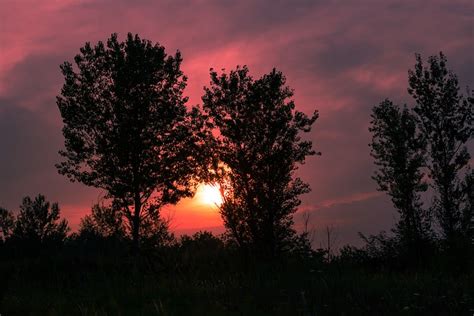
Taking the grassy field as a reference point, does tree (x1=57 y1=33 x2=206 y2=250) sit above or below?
above

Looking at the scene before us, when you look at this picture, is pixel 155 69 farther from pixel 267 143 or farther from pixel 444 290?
pixel 444 290

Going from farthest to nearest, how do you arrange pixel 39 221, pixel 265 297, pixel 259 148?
pixel 39 221 → pixel 259 148 → pixel 265 297

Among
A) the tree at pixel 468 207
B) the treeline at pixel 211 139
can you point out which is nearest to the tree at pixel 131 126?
the treeline at pixel 211 139

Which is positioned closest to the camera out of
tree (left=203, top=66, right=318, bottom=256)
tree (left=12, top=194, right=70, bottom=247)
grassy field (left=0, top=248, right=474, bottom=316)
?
grassy field (left=0, top=248, right=474, bottom=316)

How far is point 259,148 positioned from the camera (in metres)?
35.5

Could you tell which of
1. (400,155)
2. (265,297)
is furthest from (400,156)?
(265,297)

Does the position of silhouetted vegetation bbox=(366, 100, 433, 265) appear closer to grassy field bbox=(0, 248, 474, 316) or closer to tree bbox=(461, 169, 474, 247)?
tree bbox=(461, 169, 474, 247)

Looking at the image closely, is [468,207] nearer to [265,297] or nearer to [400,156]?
[400,156]

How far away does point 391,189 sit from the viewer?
38844mm

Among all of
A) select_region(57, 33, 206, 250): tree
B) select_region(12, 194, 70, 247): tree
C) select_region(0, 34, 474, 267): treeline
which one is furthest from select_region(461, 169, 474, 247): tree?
select_region(12, 194, 70, 247): tree

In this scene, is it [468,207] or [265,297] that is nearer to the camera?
[265,297]

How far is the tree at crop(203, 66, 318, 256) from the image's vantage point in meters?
33.2

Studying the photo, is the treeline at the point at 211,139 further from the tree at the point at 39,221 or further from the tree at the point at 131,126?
the tree at the point at 39,221

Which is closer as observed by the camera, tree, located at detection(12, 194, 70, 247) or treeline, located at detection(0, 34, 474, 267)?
treeline, located at detection(0, 34, 474, 267)
